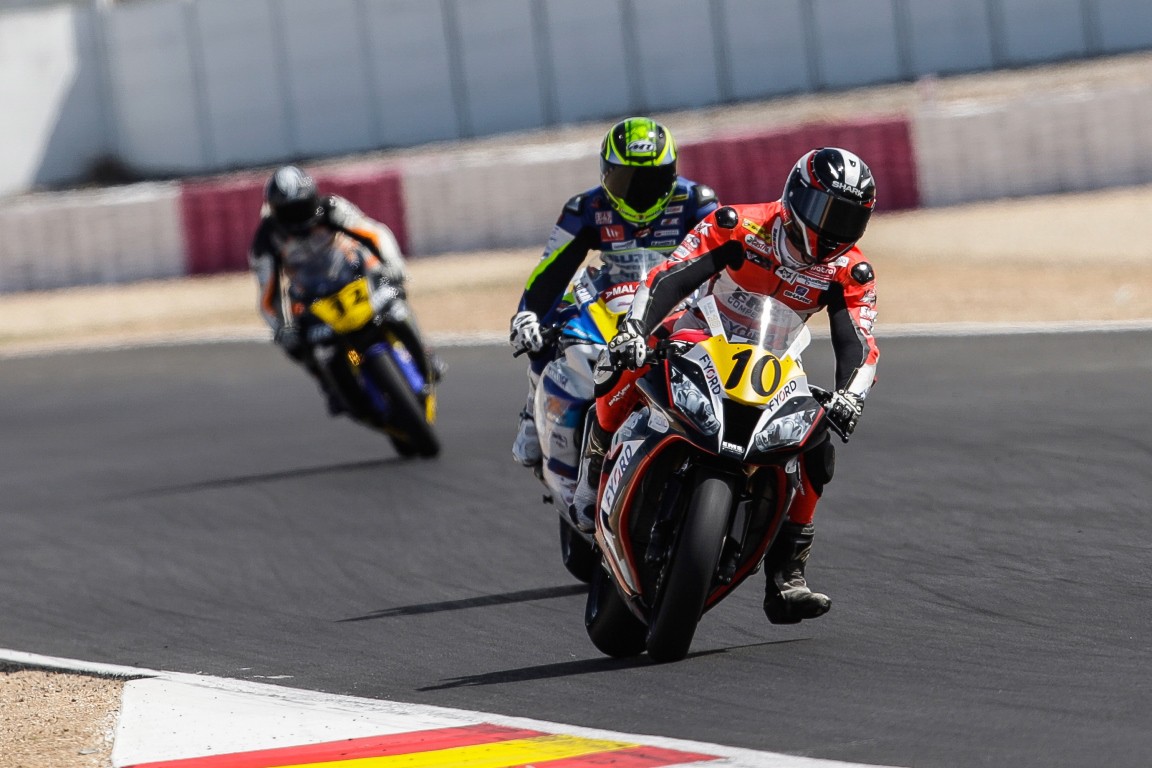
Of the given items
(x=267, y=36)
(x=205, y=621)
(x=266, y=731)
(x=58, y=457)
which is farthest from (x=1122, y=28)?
(x=266, y=731)

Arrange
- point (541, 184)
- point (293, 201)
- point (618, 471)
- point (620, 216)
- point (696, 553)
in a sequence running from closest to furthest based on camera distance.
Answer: point (696, 553) → point (618, 471) → point (620, 216) → point (293, 201) → point (541, 184)

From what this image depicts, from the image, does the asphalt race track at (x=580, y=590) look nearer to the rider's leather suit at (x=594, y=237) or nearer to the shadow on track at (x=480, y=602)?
the shadow on track at (x=480, y=602)

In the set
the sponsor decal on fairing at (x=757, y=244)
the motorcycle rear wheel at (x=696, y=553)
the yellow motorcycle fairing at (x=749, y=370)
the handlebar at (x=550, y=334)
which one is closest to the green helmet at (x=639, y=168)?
the handlebar at (x=550, y=334)

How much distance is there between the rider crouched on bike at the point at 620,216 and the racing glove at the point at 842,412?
1.82 meters

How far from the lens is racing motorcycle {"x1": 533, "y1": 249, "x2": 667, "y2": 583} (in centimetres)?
768

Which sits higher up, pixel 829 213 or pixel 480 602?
pixel 829 213

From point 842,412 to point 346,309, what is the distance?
22.0 feet

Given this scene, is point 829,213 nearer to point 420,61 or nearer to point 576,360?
point 576,360

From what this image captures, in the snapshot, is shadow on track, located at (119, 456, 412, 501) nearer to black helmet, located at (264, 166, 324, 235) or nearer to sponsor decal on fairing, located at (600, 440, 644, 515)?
black helmet, located at (264, 166, 324, 235)

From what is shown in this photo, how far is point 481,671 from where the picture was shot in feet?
22.7

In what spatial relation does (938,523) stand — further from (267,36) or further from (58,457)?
(267,36)

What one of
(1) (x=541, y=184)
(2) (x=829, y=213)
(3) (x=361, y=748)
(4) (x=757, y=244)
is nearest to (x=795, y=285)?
(4) (x=757, y=244)

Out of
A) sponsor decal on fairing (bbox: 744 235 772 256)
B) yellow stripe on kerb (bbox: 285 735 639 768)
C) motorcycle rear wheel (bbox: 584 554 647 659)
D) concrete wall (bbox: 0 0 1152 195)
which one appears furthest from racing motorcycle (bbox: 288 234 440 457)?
concrete wall (bbox: 0 0 1152 195)

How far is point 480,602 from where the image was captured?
8.31m
